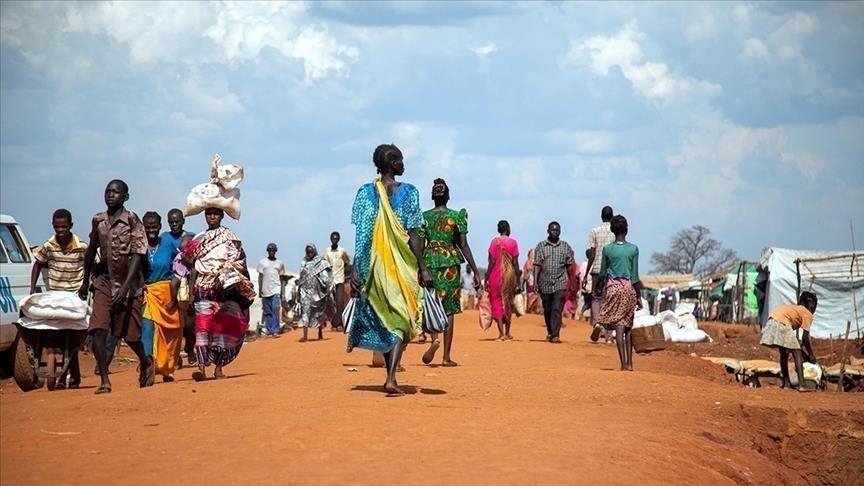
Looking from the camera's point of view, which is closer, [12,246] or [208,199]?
[208,199]

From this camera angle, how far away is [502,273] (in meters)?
18.8

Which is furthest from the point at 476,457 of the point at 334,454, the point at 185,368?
the point at 185,368

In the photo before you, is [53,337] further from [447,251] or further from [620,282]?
[620,282]

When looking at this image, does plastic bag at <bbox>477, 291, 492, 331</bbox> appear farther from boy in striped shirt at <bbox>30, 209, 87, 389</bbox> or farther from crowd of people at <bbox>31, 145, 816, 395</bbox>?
boy in striped shirt at <bbox>30, 209, 87, 389</bbox>

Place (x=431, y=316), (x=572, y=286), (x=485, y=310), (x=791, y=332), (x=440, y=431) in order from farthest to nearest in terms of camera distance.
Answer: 1. (x=572, y=286)
2. (x=485, y=310)
3. (x=791, y=332)
4. (x=431, y=316)
5. (x=440, y=431)

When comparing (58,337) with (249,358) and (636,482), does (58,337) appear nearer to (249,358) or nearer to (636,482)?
(249,358)

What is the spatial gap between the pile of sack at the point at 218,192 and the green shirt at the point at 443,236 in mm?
2369

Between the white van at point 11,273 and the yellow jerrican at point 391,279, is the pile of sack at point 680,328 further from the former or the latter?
the yellow jerrican at point 391,279

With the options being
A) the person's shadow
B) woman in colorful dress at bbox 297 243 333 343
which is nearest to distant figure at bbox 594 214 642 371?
the person's shadow

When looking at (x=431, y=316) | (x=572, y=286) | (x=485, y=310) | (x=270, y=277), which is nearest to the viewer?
(x=431, y=316)

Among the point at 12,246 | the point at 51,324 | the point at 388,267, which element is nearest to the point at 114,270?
the point at 51,324

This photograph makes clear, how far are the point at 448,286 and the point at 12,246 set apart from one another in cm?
567

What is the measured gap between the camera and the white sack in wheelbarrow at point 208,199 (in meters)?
11.5

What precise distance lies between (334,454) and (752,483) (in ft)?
10.9
